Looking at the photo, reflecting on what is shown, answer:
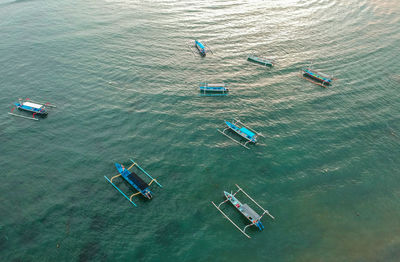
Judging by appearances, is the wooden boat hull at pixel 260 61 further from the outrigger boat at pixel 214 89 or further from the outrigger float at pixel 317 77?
the outrigger boat at pixel 214 89

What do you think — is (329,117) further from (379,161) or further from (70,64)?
(70,64)

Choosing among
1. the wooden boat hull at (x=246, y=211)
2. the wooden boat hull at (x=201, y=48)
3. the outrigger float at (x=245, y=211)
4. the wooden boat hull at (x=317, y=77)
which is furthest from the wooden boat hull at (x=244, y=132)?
the wooden boat hull at (x=201, y=48)

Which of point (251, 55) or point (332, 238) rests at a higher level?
point (251, 55)

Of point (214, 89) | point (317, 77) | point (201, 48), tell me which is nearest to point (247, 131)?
point (214, 89)

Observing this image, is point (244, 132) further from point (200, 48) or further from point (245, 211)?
point (200, 48)

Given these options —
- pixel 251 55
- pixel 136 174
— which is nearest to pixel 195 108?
pixel 136 174

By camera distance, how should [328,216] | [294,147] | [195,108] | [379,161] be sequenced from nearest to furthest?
1. [328,216]
2. [379,161]
3. [294,147]
4. [195,108]
